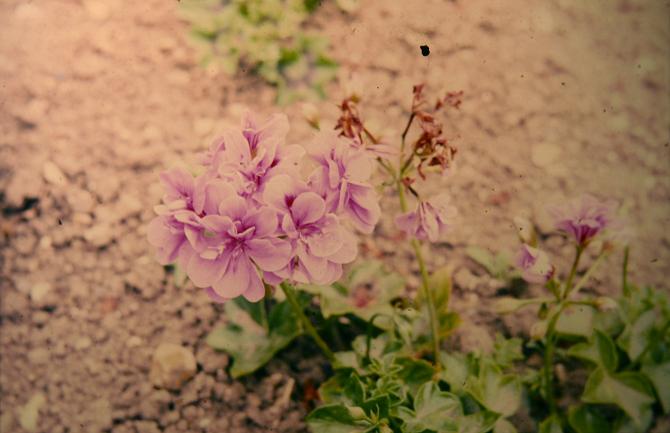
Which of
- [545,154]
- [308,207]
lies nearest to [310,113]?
[308,207]

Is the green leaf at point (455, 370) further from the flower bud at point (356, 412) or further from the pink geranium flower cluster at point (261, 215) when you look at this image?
the pink geranium flower cluster at point (261, 215)

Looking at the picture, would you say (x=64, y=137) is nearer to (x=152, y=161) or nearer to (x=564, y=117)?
(x=152, y=161)

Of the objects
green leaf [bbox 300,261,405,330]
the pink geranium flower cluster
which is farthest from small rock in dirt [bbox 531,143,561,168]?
the pink geranium flower cluster

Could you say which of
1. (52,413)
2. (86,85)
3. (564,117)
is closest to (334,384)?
(52,413)

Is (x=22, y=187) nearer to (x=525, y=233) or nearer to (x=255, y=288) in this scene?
(x=255, y=288)

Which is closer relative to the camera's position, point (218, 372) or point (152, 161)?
point (218, 372)
